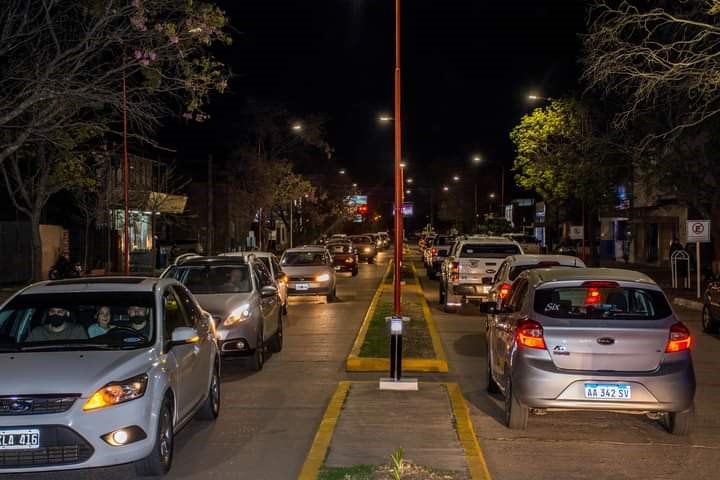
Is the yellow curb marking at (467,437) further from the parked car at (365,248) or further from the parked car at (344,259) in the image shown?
the parked car at (365,248)

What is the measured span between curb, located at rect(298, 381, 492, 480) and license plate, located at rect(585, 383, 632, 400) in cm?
117

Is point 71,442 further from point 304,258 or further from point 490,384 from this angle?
point 304,258

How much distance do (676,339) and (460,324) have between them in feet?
35.9

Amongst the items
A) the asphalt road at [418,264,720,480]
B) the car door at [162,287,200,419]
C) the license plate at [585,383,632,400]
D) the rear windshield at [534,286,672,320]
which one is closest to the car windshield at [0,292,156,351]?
the car door at [162,287,200,419]

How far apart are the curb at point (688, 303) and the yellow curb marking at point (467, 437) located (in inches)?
590

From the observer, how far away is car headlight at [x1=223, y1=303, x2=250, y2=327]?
39.8 ft

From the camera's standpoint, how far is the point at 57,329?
7703mm

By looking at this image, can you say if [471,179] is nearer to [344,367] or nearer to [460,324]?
[460,324]

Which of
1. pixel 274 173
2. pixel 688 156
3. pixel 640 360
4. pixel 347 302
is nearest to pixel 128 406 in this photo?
pixel 640 360

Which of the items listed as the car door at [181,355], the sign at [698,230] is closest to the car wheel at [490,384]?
the car door at [181,355]

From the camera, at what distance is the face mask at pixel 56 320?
775 centimetres

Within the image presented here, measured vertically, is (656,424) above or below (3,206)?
below

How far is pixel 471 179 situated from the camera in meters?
90.2

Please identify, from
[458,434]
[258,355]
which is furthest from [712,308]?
[458,434]
